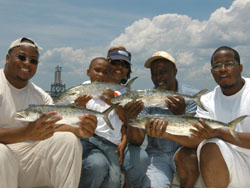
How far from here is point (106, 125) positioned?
394 cm

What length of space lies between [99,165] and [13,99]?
1.39 m

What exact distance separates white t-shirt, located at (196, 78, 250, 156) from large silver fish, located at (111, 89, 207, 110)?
0.51 feet

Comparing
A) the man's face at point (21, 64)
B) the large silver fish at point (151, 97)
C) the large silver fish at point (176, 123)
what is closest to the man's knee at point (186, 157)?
the large silver fish at point (176, 123)

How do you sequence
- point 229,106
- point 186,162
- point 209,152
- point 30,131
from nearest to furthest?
point 30,131
point 209,152
point 186,162
point 229,106

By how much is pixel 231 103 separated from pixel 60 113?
7.39ft

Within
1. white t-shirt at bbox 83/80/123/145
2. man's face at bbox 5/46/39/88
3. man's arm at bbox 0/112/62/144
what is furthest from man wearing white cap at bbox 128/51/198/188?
man's face at bbox 5/46/39/88

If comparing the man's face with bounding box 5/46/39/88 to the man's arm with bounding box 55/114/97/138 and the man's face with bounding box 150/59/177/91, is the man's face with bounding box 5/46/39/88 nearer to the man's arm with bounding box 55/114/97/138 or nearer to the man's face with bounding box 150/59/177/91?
the man's arm with bounding box 55/114/97/138

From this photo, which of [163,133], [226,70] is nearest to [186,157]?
[163,133]

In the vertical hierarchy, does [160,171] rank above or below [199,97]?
below

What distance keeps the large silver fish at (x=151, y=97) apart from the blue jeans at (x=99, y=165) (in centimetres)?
64

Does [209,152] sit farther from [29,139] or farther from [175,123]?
[29,139]

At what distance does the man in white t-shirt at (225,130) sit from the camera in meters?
3.13

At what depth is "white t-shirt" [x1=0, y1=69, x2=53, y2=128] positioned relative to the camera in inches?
135

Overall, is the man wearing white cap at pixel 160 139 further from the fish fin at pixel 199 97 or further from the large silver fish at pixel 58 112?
the large silver fish at pixel 58 112
